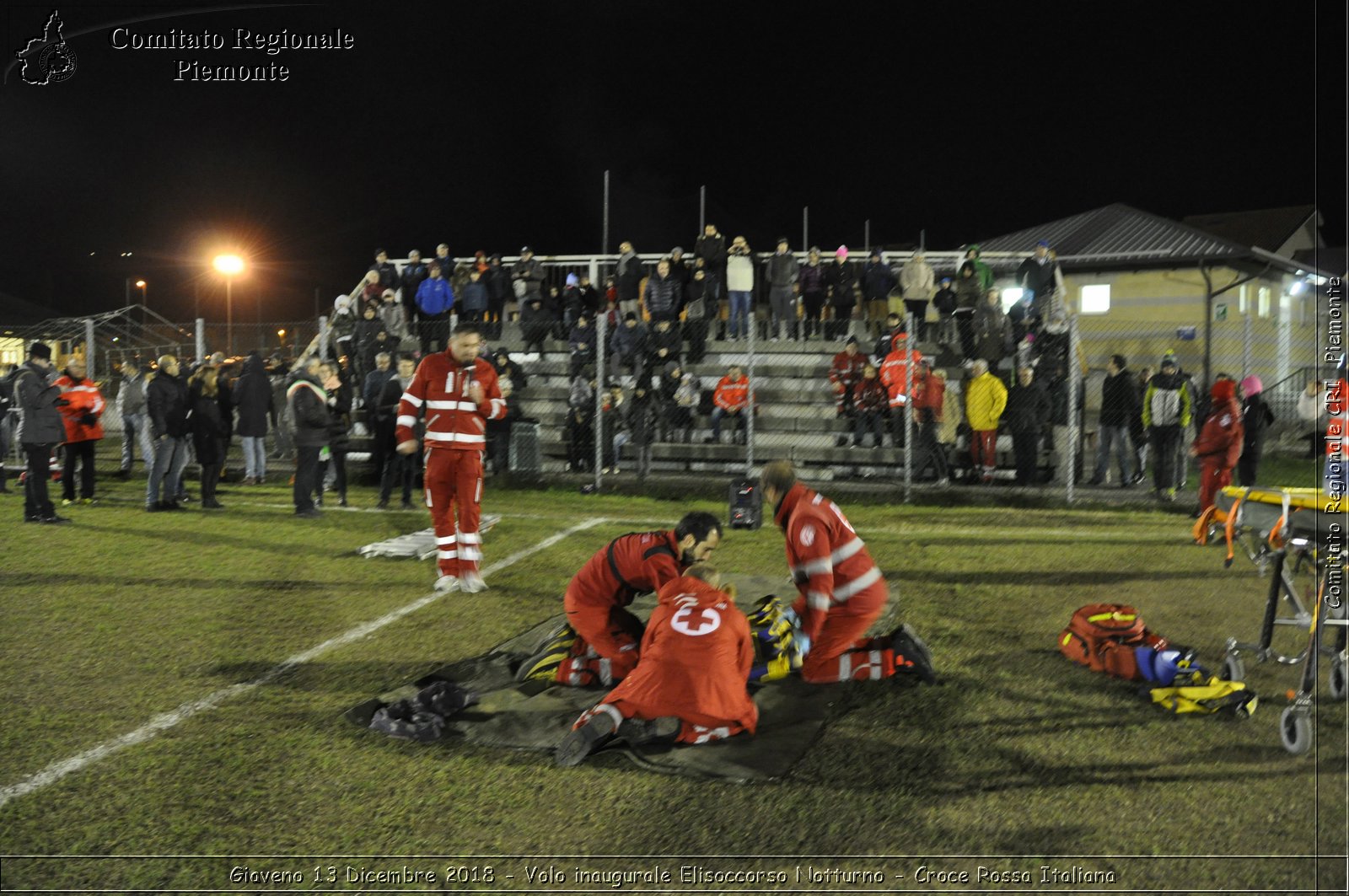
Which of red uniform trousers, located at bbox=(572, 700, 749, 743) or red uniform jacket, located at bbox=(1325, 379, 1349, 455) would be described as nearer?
red uniform trousers, located at bbox=(572, 700, 749, 743)

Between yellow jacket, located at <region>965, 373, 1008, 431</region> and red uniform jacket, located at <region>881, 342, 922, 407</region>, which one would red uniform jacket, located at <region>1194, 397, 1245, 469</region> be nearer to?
yellow jacket, located at <region>965, 373, 1008, 431</region>

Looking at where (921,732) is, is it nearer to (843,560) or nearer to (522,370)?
(843,560)

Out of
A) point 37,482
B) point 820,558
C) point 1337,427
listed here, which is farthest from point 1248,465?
point 37,482

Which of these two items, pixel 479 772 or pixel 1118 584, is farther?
pixel 1118 584

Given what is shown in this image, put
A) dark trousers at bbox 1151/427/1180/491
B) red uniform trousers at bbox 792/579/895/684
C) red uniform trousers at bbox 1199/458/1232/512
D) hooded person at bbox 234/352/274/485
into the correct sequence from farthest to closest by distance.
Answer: hooded person at bbox 234/352/274/485 < dark trousers at bbox 1151/427/1180/491 < red uniform trousers at bbox 1199/458/1232/512 < red uniform trousers at bbox 792/579/895/684

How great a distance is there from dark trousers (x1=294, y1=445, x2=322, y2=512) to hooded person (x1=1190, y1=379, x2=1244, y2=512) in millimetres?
10844

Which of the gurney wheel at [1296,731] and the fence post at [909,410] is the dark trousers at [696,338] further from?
the gurney wheel at [1296,731]

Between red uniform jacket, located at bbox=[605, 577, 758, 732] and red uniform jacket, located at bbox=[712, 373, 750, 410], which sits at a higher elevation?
red uniform jacket, located at bbox=[712, 373, 750, 410]

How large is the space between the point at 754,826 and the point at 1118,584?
5919 mm

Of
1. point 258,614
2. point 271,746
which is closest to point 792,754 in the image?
point 271,746

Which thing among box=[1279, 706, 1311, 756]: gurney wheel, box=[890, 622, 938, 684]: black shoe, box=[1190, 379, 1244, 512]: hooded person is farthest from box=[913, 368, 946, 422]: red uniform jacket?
box=[1279, 706, 1311, 756]: gurney wheel

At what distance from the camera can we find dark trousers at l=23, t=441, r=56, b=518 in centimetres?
1155

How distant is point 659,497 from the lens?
14.3 metres

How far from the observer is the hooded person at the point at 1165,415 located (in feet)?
44.5
